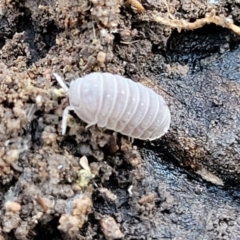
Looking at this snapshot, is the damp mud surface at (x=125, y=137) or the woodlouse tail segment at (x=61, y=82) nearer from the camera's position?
the damp mud surface at (x=125, y=137)

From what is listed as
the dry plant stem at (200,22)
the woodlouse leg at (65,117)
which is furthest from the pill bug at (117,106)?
the dry plant stem at (200,22)

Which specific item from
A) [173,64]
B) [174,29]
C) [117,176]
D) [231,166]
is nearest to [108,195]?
[117,176]

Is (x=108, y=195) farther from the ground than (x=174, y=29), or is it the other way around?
(x=174, y=29)

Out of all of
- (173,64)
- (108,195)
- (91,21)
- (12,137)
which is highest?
(91,21)

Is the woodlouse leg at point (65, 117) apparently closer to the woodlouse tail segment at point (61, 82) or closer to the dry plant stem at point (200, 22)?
the woodlouse tail segment at point (61, 82)

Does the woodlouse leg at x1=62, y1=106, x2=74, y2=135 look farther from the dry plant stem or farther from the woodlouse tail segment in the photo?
the dry plant stem

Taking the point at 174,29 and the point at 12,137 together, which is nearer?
the point at 12,137

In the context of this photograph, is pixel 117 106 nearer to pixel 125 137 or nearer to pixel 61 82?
pixel 125 137

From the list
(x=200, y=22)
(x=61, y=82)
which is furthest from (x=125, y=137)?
(x=200, y=22)

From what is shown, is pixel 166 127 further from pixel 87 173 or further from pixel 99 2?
pixel 99 2
